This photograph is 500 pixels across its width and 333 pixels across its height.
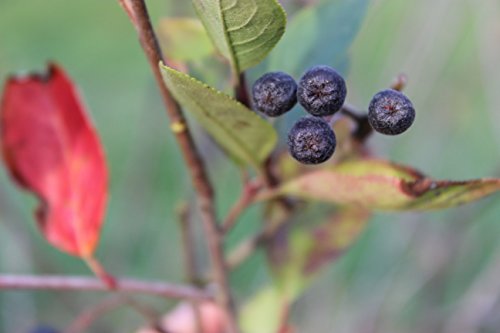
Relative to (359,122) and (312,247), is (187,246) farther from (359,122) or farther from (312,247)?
(359,122)

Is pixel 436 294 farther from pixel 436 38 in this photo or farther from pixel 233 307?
pixel 233 307

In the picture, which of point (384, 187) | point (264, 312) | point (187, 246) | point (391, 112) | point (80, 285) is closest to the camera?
point (391, 112)

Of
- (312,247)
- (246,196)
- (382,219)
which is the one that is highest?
(246,196)

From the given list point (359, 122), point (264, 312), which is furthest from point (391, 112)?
point (264, 312)

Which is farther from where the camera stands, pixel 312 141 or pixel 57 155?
pixel 57 155

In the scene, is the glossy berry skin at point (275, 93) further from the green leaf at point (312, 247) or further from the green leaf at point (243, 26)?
the green leaf at point (312, 247)

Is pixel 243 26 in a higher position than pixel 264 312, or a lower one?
higher

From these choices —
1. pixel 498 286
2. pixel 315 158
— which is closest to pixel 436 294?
pixel 498 286
